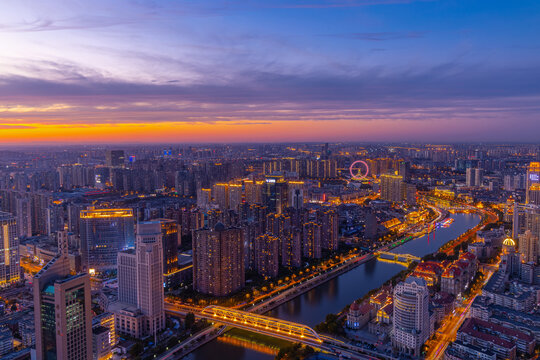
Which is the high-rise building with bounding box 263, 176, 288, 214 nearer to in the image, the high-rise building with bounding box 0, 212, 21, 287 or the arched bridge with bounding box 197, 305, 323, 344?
the high-rise building with bounding box 0, 212, 21, 287

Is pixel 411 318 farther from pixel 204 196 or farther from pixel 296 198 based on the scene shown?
pixel 204 196

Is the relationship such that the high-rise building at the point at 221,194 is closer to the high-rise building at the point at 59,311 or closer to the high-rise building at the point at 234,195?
the high-rise building at the point at 234,195

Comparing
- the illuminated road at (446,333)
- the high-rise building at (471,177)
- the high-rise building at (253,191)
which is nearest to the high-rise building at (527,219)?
the illuminated road at (446,333)

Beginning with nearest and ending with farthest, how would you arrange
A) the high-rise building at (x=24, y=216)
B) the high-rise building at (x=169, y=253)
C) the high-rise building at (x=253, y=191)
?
the high-rise building at (x=169, y=253) → the high-rise building at (x=24, y=216) → the high-rise building at (x=253, y=191)

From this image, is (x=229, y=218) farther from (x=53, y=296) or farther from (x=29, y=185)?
(x=29, y=185)

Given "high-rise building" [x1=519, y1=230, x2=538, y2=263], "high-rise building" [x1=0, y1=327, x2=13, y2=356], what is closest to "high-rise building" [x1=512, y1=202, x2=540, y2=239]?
"high-rise building" [x1=519, y1=230, x2=538, y2=263]

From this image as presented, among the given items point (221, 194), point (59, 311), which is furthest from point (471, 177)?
point (59, 311)
